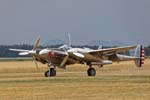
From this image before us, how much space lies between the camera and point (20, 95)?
3247cm

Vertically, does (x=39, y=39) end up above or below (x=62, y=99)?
above

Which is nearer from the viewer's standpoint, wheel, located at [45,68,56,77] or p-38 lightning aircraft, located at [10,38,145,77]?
wheel, located at [45,68,56,77]

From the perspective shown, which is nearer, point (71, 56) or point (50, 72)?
point (50, 72)

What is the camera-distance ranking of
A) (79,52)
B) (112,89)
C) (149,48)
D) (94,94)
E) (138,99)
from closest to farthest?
(138,99) < (94,94) < (112,89) < (79,52) < (149,48)

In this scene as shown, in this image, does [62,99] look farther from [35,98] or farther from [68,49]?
[68,49]

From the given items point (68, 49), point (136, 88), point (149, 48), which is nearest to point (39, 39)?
point (68, 49)

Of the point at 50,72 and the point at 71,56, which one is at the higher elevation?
the point at 71,56

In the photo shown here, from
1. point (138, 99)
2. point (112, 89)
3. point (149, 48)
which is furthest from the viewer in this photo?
point (149, 48)

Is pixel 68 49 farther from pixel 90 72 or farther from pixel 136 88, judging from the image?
pixel 136 88

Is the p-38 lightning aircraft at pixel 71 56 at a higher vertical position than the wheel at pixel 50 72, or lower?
higher

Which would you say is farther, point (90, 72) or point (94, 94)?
point (90, 72)

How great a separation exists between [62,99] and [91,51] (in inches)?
1329

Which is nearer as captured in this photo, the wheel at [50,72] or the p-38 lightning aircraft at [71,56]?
the wheel at [50,72]

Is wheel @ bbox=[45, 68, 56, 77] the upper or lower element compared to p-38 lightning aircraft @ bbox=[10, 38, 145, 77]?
lower
